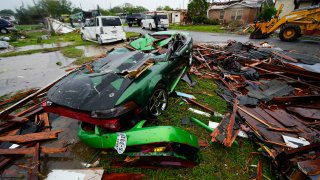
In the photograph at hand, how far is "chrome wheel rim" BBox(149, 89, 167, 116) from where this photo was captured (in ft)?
10.6

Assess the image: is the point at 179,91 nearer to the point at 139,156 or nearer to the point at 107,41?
the point at 139,156

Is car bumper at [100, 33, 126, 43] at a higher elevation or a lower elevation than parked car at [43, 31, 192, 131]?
higher

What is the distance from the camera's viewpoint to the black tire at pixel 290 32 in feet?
35.4

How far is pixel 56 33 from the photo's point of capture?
19812mm

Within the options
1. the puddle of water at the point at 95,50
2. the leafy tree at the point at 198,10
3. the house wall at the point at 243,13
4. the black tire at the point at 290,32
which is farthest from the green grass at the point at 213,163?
the house wall at the point at 243,13

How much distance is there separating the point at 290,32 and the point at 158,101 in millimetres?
12433

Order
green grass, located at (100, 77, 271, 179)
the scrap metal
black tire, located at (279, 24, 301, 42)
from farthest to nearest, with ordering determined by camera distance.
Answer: black tire, located at (279, 24, 301, 42) → the scrap metal → green grass, located at (100, 77, 271, 179)

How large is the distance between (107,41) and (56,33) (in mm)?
12368

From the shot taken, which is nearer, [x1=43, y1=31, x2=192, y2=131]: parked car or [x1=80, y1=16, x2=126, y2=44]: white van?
[x1=43, y1=31, x2=192, y2=131]: parked car

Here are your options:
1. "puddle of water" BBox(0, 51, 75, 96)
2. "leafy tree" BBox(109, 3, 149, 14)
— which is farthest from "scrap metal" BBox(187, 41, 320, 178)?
"leafy tree" BBox(109, 3, 149, 14)

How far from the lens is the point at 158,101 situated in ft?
11.3

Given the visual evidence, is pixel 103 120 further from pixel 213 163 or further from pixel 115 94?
pixel 213 163

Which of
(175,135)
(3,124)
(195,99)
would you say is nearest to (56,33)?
(3,124)

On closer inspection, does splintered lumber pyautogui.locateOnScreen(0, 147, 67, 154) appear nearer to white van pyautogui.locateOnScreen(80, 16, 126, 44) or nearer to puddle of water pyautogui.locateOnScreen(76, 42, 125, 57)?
puddle of water pyautogui.locateOnScreen(76, 42, 125, 57)
